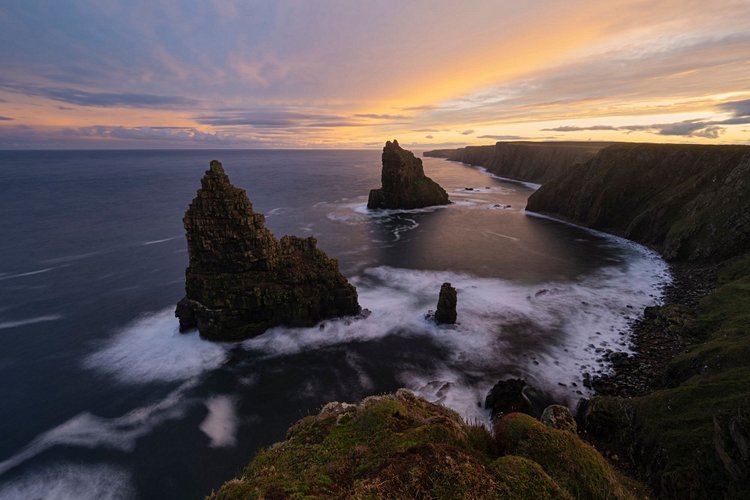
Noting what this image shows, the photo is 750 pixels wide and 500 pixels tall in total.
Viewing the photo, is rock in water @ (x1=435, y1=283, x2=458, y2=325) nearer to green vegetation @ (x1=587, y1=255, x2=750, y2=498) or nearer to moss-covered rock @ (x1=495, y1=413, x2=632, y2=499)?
green vegetation @ (x1=587, y1=255, x2=750, y2=498)

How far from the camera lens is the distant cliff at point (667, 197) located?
5181cm

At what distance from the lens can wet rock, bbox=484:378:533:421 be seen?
82.6 feet

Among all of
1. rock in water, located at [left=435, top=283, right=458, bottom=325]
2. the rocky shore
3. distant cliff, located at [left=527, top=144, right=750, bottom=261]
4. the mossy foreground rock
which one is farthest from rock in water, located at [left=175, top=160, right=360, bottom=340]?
distant cliff, located at [left=527, top=144, right=750, bottom=261]

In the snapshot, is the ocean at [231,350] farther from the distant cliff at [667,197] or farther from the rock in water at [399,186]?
the rock in water at [399,186]

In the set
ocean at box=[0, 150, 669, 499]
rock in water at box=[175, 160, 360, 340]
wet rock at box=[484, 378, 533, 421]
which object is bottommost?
ocean at box=[0, 150, 669, 499]

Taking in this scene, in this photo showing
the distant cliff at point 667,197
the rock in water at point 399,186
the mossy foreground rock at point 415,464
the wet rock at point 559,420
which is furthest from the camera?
the rock in water at point 399,186

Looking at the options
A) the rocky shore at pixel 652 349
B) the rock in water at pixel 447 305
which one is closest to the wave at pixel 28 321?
the rock in water at pixel 447 305

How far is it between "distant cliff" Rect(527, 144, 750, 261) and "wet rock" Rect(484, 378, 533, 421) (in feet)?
143

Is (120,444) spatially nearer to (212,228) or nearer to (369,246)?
(212,228)

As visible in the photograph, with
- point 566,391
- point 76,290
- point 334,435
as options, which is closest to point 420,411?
point 334,435

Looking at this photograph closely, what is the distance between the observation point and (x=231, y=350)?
3475 centimetres

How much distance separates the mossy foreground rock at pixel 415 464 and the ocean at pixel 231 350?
44.7 ft

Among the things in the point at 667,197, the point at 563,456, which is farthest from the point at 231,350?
the point at 667,197

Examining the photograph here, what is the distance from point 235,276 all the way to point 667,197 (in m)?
77.7
